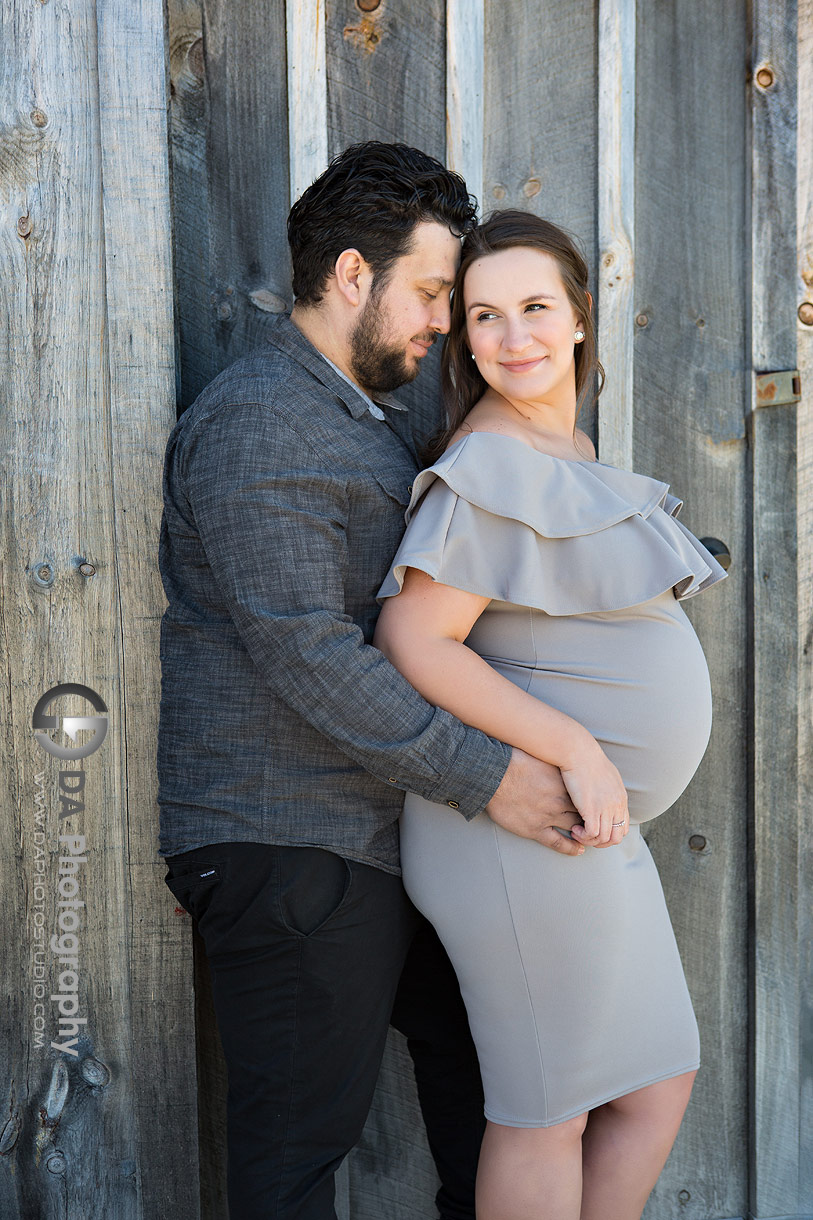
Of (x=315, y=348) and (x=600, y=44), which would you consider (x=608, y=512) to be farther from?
(x=600, y=44)

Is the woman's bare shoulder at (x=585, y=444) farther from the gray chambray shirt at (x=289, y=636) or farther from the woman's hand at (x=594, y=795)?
the woman's hand at (x=594, y=795)

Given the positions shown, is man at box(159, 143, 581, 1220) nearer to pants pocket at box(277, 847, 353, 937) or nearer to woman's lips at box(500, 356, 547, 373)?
pants pocket at box(277, 847, 353, 937)

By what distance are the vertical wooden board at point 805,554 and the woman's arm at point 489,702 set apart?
88cm

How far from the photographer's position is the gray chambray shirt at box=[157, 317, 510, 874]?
4.70ft

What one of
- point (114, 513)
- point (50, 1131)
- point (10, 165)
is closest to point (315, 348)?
point (114, 513)

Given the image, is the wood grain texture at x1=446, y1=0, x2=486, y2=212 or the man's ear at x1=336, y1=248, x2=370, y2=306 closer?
the man's ear at x1=336, y1=248, x2=370, y2=306

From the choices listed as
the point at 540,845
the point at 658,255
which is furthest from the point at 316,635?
the point at 658,255

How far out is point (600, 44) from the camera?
2.02 m

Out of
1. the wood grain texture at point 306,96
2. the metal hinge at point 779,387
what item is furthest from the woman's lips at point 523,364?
the metal hinge at point 779,387

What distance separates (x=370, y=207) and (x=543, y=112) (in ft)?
2.06

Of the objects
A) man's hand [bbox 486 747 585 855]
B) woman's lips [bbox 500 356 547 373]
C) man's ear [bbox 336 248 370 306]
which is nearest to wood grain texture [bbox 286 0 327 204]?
man's ear [bbox 336 248 370 306]

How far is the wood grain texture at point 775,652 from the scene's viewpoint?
2.10 metres

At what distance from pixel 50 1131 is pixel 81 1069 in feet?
0.40

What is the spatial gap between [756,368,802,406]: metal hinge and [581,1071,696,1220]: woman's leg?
1.37 meters
